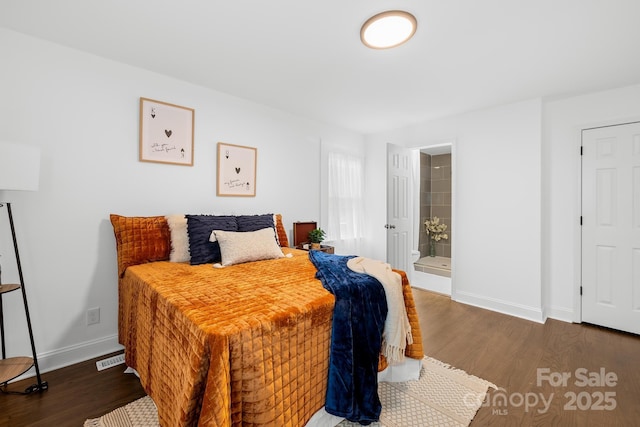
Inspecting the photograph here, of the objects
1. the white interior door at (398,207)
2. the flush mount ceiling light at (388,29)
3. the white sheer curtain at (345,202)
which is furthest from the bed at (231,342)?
the white sheer curtain at (345,202)

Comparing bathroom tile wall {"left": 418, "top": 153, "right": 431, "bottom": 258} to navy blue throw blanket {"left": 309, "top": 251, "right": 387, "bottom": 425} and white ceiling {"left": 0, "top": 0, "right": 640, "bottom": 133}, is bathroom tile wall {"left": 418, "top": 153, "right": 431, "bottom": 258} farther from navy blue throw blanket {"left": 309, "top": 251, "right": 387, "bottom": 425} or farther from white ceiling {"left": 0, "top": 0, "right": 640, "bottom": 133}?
navy blue throw blanket {"left": 309, "top": 251, "right": 387, "bottom": 425}

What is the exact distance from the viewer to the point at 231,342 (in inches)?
44.7

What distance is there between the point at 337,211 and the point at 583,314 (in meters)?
3.08

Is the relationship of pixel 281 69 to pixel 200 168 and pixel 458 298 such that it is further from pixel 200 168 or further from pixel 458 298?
pixel 458 298

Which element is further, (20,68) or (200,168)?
(200,168)

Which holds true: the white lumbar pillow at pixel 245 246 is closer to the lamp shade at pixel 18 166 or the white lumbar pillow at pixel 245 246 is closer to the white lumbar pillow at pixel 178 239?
the white lumbar pillow at pixel 178 239

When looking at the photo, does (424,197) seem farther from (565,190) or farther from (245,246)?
(245,246)

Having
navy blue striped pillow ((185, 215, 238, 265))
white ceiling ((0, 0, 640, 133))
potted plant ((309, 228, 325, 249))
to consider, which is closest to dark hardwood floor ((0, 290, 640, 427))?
navy blue striped pillow ((185, 215, 238, 265))

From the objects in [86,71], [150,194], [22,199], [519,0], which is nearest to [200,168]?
[150,194]

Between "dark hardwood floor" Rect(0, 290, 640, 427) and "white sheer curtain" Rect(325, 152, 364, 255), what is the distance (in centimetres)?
180

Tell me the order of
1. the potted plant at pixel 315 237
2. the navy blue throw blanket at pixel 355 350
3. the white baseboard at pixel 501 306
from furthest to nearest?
1. the potted plant at pixel 315 237
2. the white baseboard at pixel 501 306
3. the navy blue throw blanket at pixel 355 350

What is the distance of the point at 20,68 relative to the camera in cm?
204

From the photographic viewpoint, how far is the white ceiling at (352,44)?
1.77 metres

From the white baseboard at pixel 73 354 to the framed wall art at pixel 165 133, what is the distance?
1.58m
